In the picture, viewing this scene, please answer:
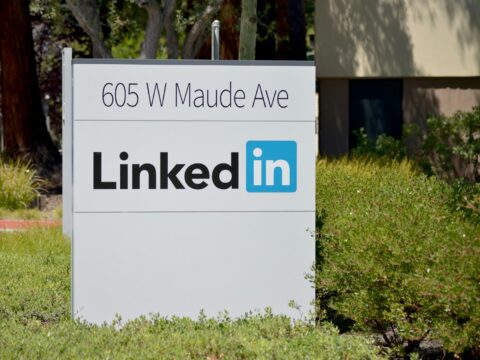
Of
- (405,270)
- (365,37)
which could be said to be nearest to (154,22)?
(365,37)

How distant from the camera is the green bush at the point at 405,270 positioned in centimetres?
805

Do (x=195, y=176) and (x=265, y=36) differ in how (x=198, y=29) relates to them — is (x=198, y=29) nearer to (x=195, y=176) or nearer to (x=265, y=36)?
(x=265, y=36)

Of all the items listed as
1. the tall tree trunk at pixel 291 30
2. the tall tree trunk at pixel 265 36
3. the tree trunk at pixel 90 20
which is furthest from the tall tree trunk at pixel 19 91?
the tall tree trunk at pixel 291 30

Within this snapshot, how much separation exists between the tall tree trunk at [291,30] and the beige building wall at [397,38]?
0.42m

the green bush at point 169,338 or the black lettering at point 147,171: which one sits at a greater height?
the black lettering at point 147,171

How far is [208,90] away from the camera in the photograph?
9141 millimetres

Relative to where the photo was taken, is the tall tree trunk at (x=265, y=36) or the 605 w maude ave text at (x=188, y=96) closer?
the 605 w maude ave text at (x=188, y=96)

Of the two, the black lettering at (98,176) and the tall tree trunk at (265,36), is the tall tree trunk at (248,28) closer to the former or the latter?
the tall tree trunk at (265,36)

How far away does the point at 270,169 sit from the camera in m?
9.11

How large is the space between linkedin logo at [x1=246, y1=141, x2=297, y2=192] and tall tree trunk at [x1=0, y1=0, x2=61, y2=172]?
18.0 meters

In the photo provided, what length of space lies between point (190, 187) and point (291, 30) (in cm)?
1650

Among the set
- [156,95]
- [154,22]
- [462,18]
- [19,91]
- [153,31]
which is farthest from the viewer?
[19,91]

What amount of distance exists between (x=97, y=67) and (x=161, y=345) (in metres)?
2.32

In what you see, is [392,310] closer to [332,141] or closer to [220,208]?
[220,208]
